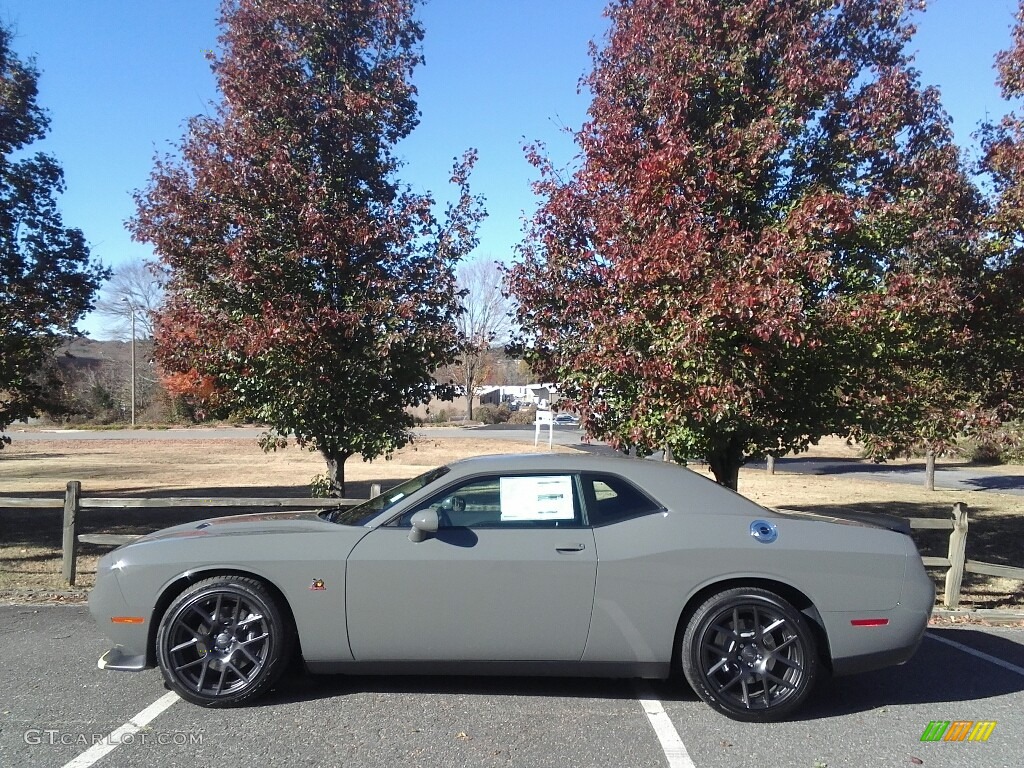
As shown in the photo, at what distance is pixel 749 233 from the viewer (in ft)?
21.7

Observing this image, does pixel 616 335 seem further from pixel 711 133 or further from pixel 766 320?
pixel 711 133

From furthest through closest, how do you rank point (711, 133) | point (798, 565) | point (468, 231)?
point (468, 231)
point (711, 133)
point (798, 565)

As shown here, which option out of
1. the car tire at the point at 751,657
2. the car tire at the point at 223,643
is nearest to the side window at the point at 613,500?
the car tire at the point at 751,657

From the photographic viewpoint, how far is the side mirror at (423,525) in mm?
4098

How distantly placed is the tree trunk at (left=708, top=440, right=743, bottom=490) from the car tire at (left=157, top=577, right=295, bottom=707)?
484 centimetres

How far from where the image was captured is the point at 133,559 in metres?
4.28

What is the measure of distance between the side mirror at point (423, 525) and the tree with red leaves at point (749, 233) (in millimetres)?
2632

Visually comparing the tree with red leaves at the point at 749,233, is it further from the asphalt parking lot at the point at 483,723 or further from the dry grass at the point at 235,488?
the dry grass at the point at 235,488

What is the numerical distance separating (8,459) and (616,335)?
25679 millimetres

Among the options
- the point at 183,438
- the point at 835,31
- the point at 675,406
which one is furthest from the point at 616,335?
the point at 183,438

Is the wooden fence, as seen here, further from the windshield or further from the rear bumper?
the rear bumper

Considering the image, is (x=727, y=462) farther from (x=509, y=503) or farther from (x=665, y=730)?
(x=665, y=730)

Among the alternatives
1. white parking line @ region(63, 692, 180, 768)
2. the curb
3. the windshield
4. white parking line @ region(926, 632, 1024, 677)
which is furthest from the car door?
the curb

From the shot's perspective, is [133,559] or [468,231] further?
[468,231]
